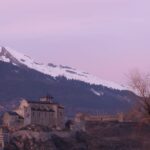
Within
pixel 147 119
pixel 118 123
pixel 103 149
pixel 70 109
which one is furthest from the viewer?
pixel 70 109

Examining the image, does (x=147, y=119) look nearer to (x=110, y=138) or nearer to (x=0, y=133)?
(x=0, y=133)

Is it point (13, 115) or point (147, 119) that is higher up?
point (13, 115)

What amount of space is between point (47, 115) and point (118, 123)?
38.6 ft

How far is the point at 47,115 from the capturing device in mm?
102125

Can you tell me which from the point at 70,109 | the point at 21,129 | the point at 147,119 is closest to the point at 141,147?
the point at 21,129

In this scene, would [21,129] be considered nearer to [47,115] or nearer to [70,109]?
[47,115]

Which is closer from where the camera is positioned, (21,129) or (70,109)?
(21,129)

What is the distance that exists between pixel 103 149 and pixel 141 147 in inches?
290

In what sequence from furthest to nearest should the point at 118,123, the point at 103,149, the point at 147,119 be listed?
the point at 118,123
the point at 103,149
the point at 147,119

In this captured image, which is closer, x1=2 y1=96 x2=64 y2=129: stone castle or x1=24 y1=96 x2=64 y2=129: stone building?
x1=2 y1=96 x2=64 y2=129: stone castle

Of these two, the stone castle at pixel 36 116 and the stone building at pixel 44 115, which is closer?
the stone castle at pixel 36 116

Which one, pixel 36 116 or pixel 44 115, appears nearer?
pixel 36 116

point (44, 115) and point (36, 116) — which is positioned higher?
point (44, 115)

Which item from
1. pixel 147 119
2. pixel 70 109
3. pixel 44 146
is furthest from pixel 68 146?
pixel 70 109
